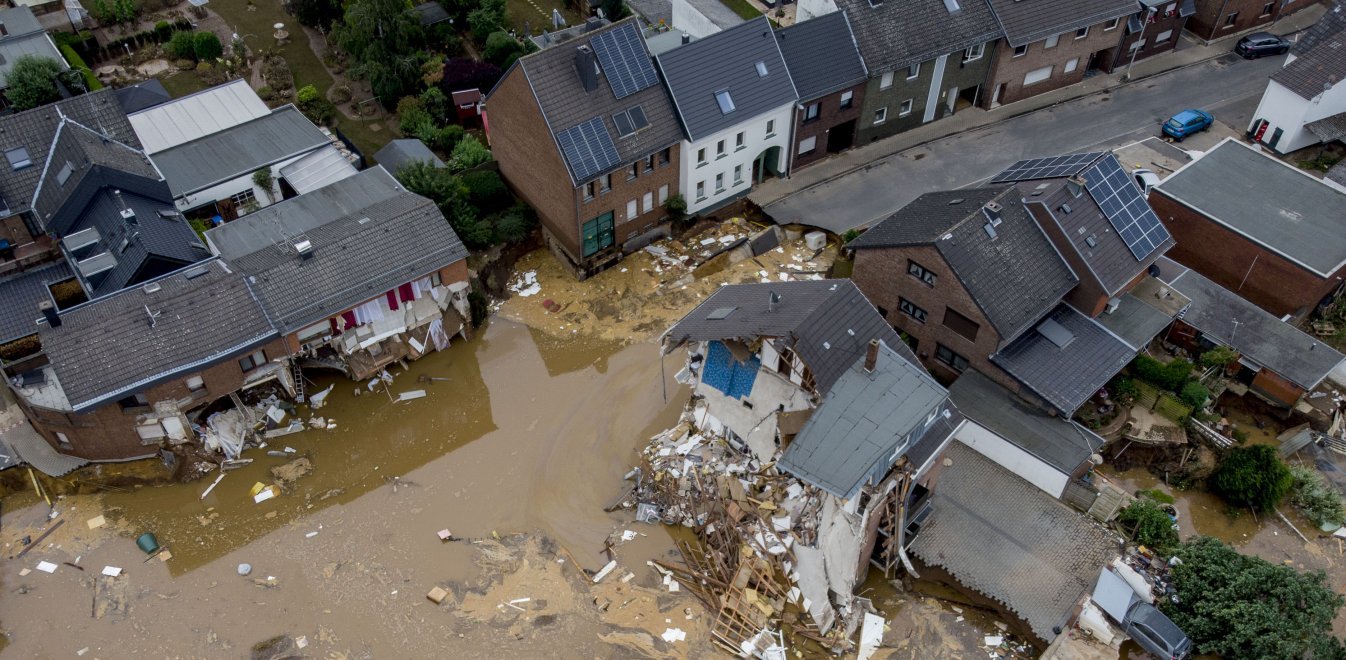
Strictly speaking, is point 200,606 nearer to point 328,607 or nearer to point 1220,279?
point 328,607

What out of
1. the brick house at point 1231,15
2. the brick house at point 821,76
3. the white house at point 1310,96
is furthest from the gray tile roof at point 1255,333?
the brick house at point 1231,15

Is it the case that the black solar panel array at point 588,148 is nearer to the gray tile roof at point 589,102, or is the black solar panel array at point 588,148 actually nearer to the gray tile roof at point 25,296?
the gray tile roof at point 589,102

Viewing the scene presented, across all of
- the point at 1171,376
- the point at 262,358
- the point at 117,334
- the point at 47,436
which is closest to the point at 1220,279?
the point at 1171,376

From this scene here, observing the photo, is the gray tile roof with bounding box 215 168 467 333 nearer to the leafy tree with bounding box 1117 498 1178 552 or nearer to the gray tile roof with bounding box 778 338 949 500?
the gray tile roof with bounding box 778 338 949 500

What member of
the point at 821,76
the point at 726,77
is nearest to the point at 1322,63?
the point at 821,76

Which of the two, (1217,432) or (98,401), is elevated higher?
(98,401)

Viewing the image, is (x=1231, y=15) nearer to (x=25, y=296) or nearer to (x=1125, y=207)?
(x=1125, y=207)
